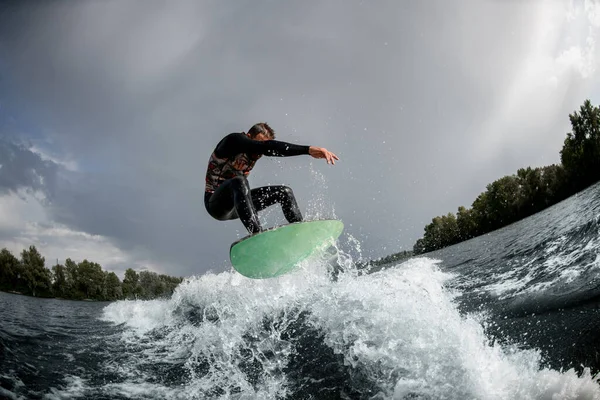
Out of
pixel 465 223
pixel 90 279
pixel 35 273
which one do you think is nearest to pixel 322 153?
pixel 465 223

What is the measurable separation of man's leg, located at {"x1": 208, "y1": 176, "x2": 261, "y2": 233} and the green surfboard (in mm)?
258

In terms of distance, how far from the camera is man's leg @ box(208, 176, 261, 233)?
6.00 meters

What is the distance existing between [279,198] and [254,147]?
1.52m

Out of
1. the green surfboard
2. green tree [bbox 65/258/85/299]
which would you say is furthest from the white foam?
green tree [bbox 65/258/85/299]

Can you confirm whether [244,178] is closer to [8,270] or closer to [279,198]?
[279,198]

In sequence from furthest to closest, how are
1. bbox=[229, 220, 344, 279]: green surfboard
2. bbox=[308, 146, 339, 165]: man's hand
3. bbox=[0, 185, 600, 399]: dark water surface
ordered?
1. bbox=[229, 220, 344, 279]: green surfboard
2. bbox=[308, 146, 339, 165]: man's hand
3. bbox=[0, 185, 600, 399]: dark water surface

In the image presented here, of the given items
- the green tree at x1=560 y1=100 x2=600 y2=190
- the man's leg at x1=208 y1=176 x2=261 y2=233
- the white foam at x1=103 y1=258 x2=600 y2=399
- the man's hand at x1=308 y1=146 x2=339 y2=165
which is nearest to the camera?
→ the white foam at x1=103 y1=258 x2=600 y2=399

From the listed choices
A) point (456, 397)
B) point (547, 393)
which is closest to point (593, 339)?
point (547, 393)

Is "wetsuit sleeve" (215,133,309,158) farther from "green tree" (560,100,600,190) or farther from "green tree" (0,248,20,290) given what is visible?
"green tree" (0,248,20,290)

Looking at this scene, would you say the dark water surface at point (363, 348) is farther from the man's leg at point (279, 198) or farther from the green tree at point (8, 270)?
the green tree at point (8, 270)

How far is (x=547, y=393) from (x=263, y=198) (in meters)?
5.39

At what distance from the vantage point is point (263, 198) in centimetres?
714

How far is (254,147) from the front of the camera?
5930 mm

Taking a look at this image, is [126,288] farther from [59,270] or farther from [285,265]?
[285,265]
